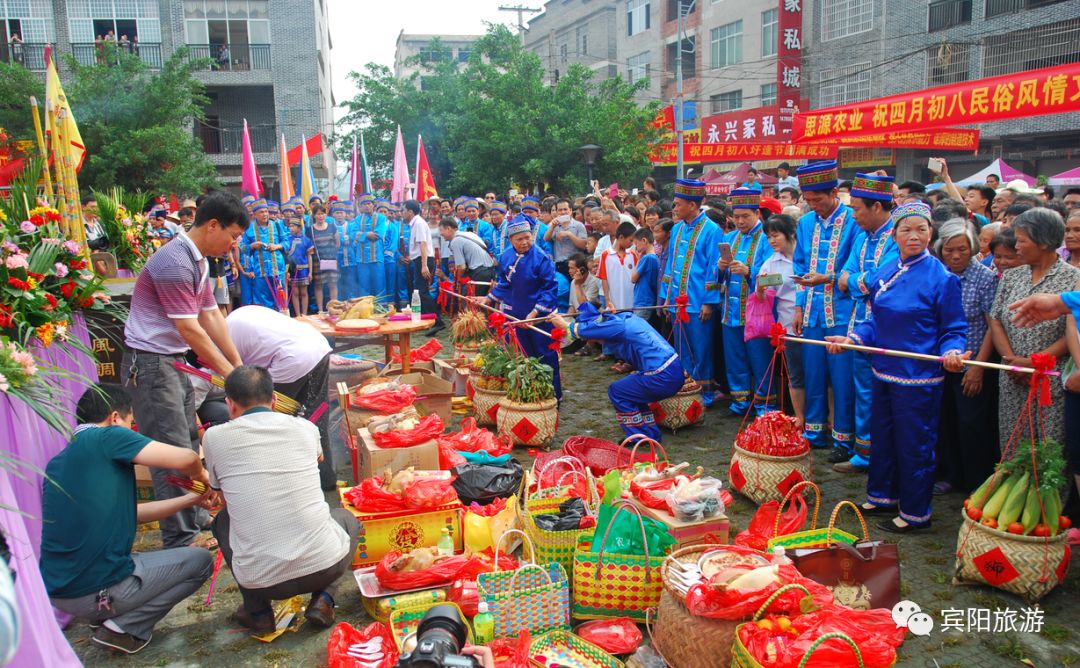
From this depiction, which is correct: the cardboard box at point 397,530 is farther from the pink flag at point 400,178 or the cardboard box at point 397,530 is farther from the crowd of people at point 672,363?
the pink flag at point 400,178

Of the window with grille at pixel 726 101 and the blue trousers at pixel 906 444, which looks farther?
the window with grille at pixel 726 101

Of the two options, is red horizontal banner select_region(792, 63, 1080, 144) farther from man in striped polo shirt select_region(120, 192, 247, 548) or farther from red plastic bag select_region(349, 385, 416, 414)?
man in striped polo shirt select_region(120, 192, 247, 548)

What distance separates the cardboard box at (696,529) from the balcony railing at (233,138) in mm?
26774

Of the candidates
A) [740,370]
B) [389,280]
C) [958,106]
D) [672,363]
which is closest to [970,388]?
[672,363]

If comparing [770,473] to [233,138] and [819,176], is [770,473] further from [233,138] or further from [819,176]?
[233,138]

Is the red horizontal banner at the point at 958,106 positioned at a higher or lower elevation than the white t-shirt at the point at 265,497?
higher

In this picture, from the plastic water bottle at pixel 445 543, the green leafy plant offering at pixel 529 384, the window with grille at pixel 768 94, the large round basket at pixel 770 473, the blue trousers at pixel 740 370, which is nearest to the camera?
the plastic water bottle at pixel 445 543

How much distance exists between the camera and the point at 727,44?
27.3 meters

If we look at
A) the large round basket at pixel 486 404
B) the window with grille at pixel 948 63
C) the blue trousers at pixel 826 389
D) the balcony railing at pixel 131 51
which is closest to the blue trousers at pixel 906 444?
the blue trousers at pixel 826 389

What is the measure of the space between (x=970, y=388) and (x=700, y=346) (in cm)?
294

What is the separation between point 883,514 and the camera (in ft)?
15.4

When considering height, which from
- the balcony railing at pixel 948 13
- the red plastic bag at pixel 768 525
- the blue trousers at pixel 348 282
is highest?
the balcony railing at pixel 948 13

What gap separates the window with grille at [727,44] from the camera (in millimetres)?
26719

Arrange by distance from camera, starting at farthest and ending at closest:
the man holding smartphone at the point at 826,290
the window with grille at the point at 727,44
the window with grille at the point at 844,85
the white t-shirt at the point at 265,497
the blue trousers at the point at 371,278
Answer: the window with grille at the point at 727,44, the window with grille at the point at 844,85, the blue trousers at the point at 371,278, the man holding smartphone at the point at 826,290, the white t-shirt at the point at 265,497
